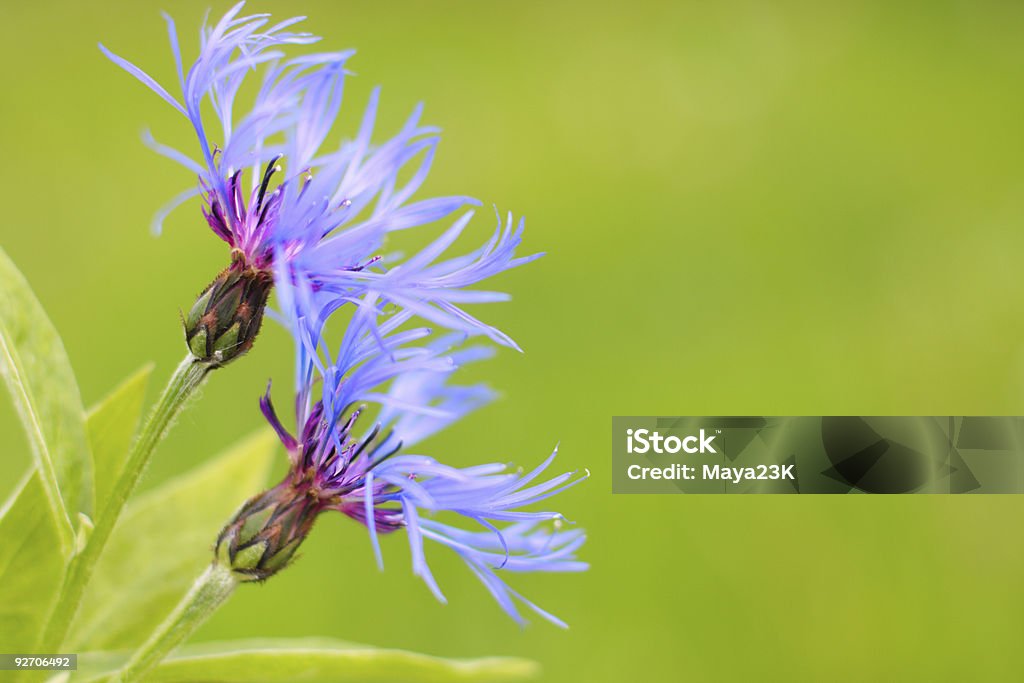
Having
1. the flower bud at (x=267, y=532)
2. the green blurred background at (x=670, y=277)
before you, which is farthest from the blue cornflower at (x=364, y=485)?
the green blurred background at (x=670, y=277)

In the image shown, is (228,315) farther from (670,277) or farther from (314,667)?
(670,277)

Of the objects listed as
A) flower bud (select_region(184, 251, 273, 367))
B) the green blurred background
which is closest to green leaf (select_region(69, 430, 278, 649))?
flower bud (select_region(184, 251, 273, 367))

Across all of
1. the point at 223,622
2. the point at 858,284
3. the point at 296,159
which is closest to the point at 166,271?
the point at 223,622

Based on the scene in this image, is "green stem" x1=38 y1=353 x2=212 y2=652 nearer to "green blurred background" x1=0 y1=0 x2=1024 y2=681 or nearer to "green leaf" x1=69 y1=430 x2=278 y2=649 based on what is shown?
"green leaf" x1=69 y1=430 x2=278 y2=649

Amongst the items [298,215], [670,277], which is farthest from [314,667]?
[670,277]

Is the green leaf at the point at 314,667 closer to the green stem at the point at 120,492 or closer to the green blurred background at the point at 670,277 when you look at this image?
the green stem at the point at 120,492

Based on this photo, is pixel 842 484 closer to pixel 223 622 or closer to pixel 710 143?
pixel 223 622
